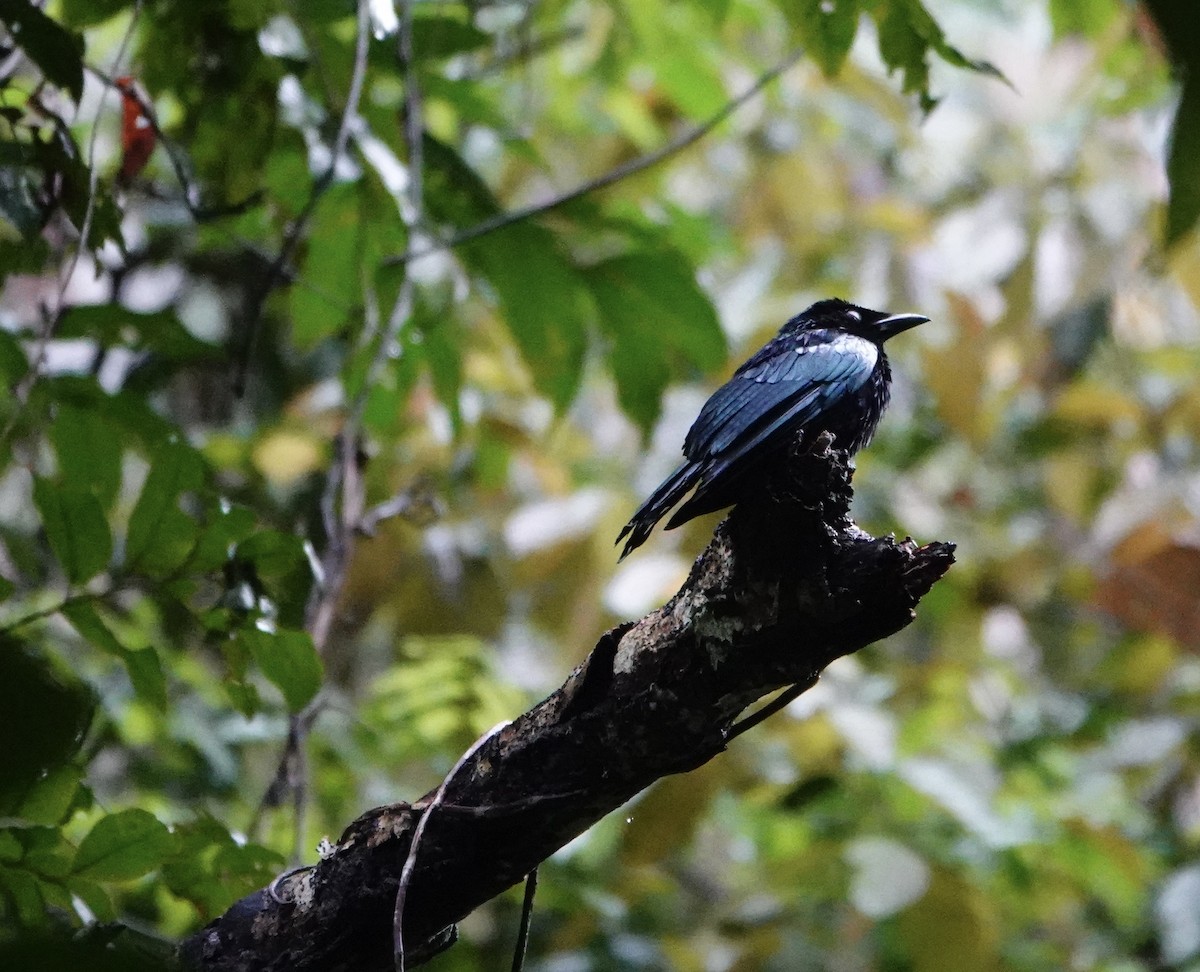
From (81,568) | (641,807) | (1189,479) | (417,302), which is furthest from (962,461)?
(81,568)

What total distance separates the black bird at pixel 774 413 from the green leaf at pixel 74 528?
81cm

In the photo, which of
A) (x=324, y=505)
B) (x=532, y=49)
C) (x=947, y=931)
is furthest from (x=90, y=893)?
(x=532, y=49)

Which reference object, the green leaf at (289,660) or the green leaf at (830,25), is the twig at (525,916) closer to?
the green leaf at (289,660)

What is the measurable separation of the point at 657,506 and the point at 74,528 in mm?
917

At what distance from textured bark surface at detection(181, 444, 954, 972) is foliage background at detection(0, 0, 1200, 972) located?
277 millimetres

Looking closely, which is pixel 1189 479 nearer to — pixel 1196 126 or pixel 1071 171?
pixel 1071 171

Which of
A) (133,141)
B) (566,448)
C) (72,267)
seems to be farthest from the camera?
(566,448)

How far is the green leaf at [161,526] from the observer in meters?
1.98

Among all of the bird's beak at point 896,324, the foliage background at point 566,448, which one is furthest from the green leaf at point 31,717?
the bird's beak at point 896,324

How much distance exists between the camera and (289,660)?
6.48 feet

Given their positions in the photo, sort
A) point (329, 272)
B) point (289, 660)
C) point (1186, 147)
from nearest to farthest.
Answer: point (1186, 147)
point (289, 660)
point (329, 272)

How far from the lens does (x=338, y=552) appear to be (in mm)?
3008

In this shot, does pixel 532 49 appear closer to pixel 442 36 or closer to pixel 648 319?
pixel 442 36

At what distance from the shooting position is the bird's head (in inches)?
123
